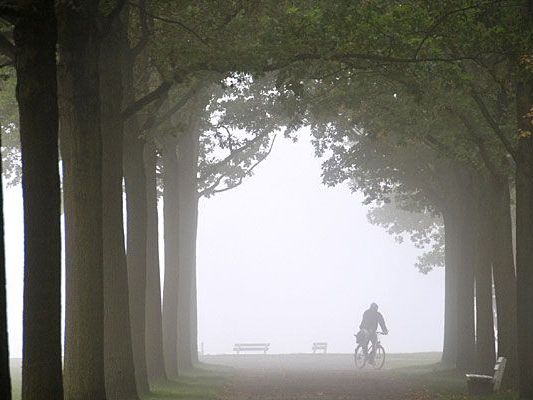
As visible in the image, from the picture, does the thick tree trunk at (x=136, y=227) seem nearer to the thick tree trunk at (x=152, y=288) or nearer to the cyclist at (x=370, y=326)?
the thick tree trunk at (x=152, y=288)

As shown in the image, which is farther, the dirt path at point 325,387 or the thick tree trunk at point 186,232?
the thick tree trunk at point 186,232

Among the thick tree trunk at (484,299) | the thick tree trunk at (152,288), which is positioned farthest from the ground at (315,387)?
the thick tree trunk at (484,299)

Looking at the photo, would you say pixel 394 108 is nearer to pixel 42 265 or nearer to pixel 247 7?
pixel 247 7

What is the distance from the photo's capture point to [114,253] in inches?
786

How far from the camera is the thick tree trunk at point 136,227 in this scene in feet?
76.9

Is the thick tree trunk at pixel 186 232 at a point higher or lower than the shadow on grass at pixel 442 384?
higher

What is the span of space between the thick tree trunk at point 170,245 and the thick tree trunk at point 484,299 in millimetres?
8843

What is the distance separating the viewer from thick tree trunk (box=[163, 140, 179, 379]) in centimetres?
3266

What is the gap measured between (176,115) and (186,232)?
7.94m

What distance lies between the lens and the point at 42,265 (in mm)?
12750

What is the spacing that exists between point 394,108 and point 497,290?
548 cm

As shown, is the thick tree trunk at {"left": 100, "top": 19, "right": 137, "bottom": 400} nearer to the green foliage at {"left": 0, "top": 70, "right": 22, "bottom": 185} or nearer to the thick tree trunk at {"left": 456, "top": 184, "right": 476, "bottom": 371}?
the green foliage at {"left": 0, "top": 70, "right": 22, "bottom": 185}

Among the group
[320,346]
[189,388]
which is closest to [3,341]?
[189,388]

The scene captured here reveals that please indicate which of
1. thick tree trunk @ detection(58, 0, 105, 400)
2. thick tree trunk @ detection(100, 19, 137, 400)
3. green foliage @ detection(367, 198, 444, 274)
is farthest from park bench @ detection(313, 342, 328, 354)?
thick tree trunk @ detection(58, 0, 105, 400)
